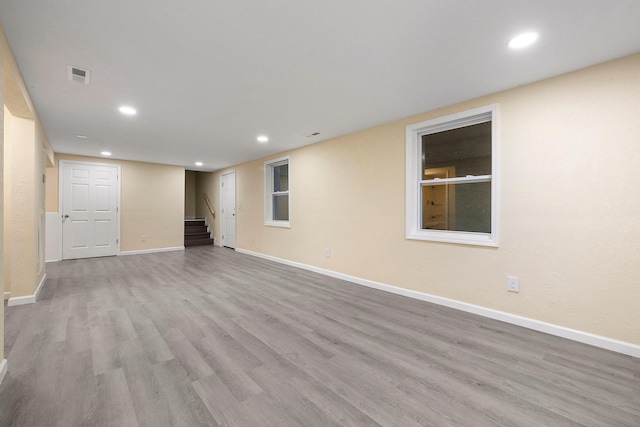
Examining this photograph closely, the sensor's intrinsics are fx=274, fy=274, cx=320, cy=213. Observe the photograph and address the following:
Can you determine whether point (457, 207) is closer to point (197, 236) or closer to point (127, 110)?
point (127, 110)

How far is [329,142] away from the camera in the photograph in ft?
15.1

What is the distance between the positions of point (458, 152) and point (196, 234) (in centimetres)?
792

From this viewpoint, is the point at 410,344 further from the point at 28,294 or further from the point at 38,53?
the point at 28,294

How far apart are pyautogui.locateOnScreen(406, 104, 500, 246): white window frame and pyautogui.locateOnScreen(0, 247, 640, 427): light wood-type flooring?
811 mm

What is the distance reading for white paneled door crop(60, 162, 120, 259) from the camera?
593 cm

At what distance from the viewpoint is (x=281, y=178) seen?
6.08 m

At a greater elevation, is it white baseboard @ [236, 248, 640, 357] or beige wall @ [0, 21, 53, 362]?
beige wall @ [0, 21, 53, 362]

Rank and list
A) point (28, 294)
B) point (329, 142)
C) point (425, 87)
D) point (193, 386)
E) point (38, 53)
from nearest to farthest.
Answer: point (193, 386) < point (38, 53) < point (425, 87) < point (28, 294) < point (329, 142)

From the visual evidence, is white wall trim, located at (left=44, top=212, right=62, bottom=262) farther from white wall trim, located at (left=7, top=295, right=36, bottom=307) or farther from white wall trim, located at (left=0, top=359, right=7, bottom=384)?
white wall trim, located at (left=0, top=359, right=7, bottom=384)

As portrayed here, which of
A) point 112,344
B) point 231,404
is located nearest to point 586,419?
point 231,404

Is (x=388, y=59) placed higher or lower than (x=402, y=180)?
higher

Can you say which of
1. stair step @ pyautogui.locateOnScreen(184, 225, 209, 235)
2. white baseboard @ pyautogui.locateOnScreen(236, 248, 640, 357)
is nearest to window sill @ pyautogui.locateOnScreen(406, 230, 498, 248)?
white baseboard @ pyautogui.locateOnScreen(236, 248, 640, 357)

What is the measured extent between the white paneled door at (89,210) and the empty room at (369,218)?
6.68 ft

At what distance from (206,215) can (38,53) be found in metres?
7.63
